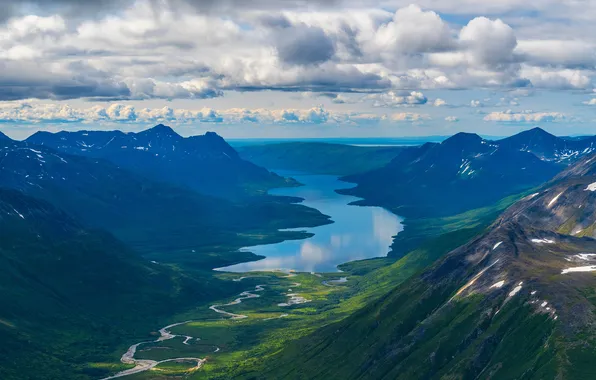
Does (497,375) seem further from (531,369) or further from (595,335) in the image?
(595,335)

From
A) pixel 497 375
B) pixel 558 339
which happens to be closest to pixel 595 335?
pixel 558 339

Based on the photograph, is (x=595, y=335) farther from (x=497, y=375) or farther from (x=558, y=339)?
(x=497, y=375)

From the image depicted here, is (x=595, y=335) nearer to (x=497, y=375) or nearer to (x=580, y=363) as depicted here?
(x=580, y=363)

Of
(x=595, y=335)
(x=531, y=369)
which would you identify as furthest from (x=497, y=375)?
(x=595, y=335)
